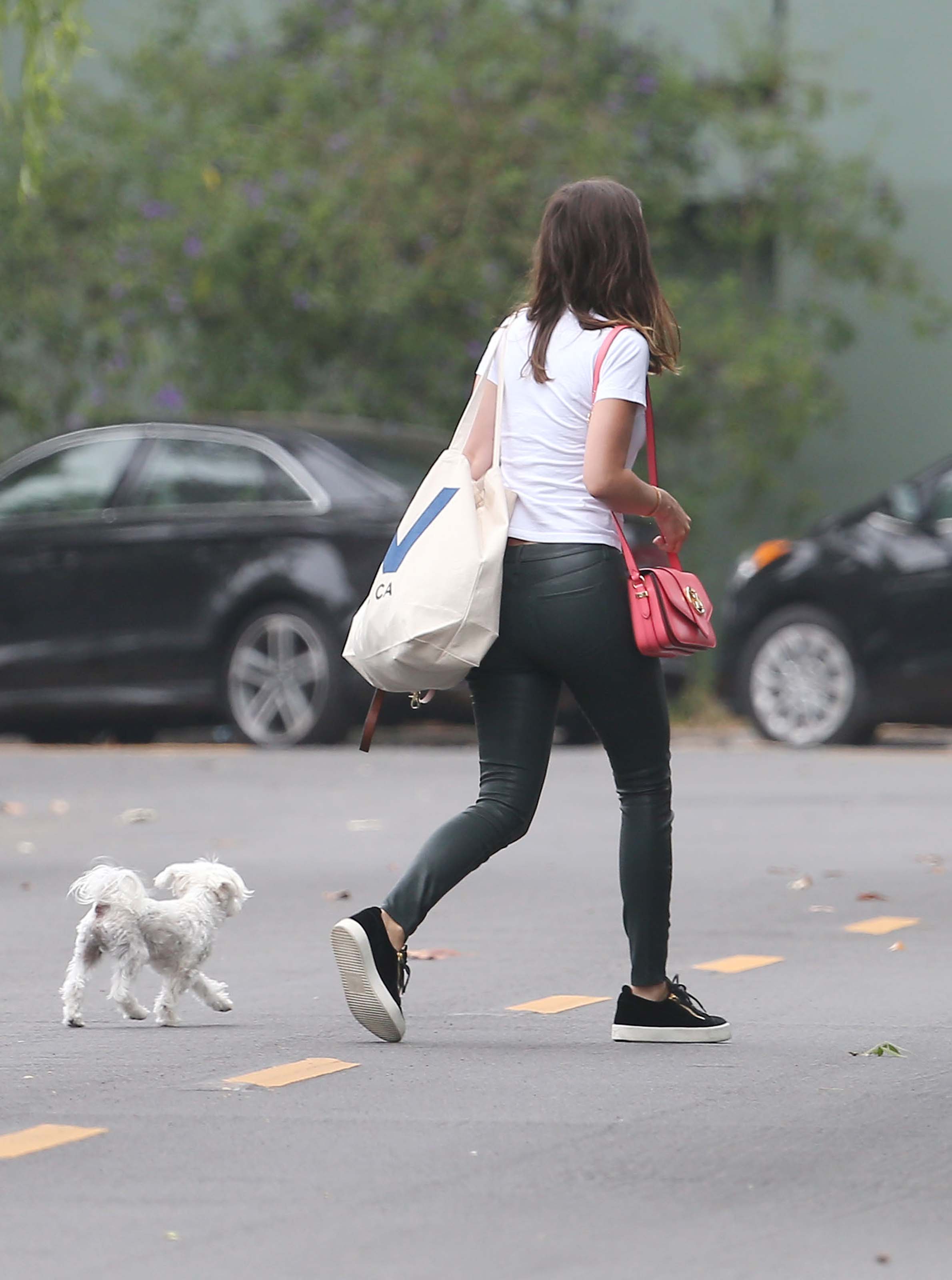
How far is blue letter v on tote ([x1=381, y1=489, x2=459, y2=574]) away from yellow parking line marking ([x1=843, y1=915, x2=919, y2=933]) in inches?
97.8

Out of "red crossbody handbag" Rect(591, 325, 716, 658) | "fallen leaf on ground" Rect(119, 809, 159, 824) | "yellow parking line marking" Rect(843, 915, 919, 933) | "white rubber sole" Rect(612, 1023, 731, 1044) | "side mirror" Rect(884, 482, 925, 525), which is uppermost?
"side mirror" Rect(884, 482, 925, 525)

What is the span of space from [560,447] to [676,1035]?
132 cm

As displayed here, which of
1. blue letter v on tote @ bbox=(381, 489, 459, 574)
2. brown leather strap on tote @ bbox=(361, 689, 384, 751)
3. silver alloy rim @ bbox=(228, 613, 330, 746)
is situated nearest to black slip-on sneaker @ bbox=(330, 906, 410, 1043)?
brown leather strap on tote @ bbox=(361, 689, 384, 751)

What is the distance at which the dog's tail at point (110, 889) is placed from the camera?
5.88m

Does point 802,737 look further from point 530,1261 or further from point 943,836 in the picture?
point 530,1261

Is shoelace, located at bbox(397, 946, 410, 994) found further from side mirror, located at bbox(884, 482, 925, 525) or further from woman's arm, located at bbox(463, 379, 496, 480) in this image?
side mirror, located at bbox(884, 482, 925, 525)

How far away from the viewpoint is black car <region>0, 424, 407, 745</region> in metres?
13.8

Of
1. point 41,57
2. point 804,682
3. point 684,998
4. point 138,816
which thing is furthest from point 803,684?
point 684,998

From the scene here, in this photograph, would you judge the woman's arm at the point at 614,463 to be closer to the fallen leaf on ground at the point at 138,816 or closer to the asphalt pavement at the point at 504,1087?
the asphalt pavement at the point at 504,1087

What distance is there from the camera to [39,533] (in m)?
14.7

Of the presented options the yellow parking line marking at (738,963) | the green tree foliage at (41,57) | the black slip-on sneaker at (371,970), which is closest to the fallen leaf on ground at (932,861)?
the yellow parking line marking at (738,963)

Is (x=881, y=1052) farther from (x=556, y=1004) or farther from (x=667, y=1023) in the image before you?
(x=556, y=1004)

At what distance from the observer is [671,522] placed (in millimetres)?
5785

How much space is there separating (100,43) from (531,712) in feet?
51.3
